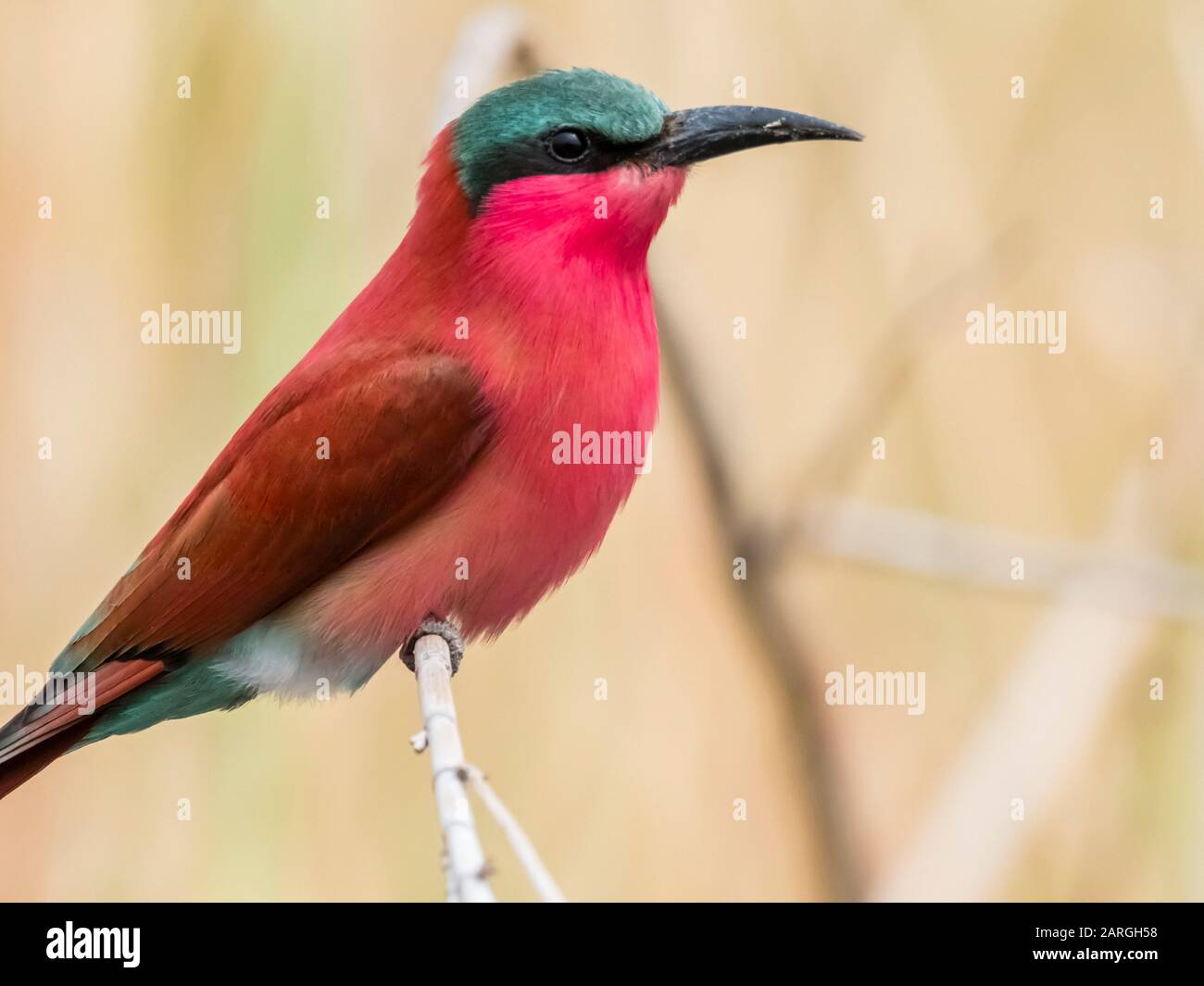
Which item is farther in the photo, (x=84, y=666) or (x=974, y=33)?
(x=974, y=33)

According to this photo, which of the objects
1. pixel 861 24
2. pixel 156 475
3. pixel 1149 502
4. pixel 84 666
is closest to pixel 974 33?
pixel 861 24

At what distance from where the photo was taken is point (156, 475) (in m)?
2.85

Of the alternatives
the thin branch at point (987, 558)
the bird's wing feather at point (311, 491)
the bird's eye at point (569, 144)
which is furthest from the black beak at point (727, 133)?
the thin branch at point (987, 558)

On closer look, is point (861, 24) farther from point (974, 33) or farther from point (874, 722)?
point (874, 722)

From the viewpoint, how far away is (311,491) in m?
2.32

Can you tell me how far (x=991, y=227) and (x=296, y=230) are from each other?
4.77 feet

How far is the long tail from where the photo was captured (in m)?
2.20

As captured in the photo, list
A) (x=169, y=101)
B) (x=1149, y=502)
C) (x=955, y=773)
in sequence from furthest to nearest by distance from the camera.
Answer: (x=169, y=101), (x=1149, y=502), (x=955, y=773)

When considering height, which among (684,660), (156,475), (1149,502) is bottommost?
(684,660)

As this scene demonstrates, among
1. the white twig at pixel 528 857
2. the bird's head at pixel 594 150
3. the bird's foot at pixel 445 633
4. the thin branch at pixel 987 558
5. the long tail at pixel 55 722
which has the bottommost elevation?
the white twig at pixel 528 857

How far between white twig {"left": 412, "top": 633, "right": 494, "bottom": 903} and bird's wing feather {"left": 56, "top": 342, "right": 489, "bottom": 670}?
49 centimetres

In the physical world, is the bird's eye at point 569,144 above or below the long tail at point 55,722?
above

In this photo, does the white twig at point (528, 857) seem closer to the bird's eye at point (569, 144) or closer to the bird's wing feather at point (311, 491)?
the bird's wing feather at point (311, 491)

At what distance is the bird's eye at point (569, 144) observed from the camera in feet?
7.48
